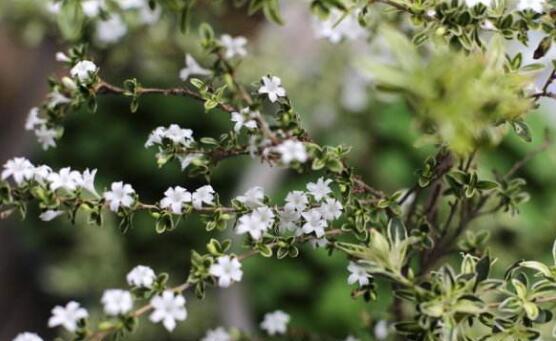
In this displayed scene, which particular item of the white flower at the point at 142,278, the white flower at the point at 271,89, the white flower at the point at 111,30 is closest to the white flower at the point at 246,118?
the white flower at the point at 271,89

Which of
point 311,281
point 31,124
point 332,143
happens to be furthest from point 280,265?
point 31,124

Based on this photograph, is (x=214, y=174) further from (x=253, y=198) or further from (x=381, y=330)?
(x=253, y=198)

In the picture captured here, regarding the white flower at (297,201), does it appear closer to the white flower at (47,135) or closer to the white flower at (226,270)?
the white flower at (226,270)

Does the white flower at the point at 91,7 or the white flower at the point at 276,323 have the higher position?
the white flower at the point at 91,7

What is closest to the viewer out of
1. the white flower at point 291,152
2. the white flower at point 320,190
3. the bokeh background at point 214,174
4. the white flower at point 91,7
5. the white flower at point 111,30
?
the white flower at point 291,152

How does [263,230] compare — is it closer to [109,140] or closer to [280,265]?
[280,265]

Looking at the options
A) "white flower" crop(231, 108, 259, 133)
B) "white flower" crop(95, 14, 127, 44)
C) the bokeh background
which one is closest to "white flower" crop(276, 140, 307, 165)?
"white flower" crop(231, 108, 259, 133)

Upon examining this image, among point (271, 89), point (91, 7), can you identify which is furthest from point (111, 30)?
point (271, 89)
